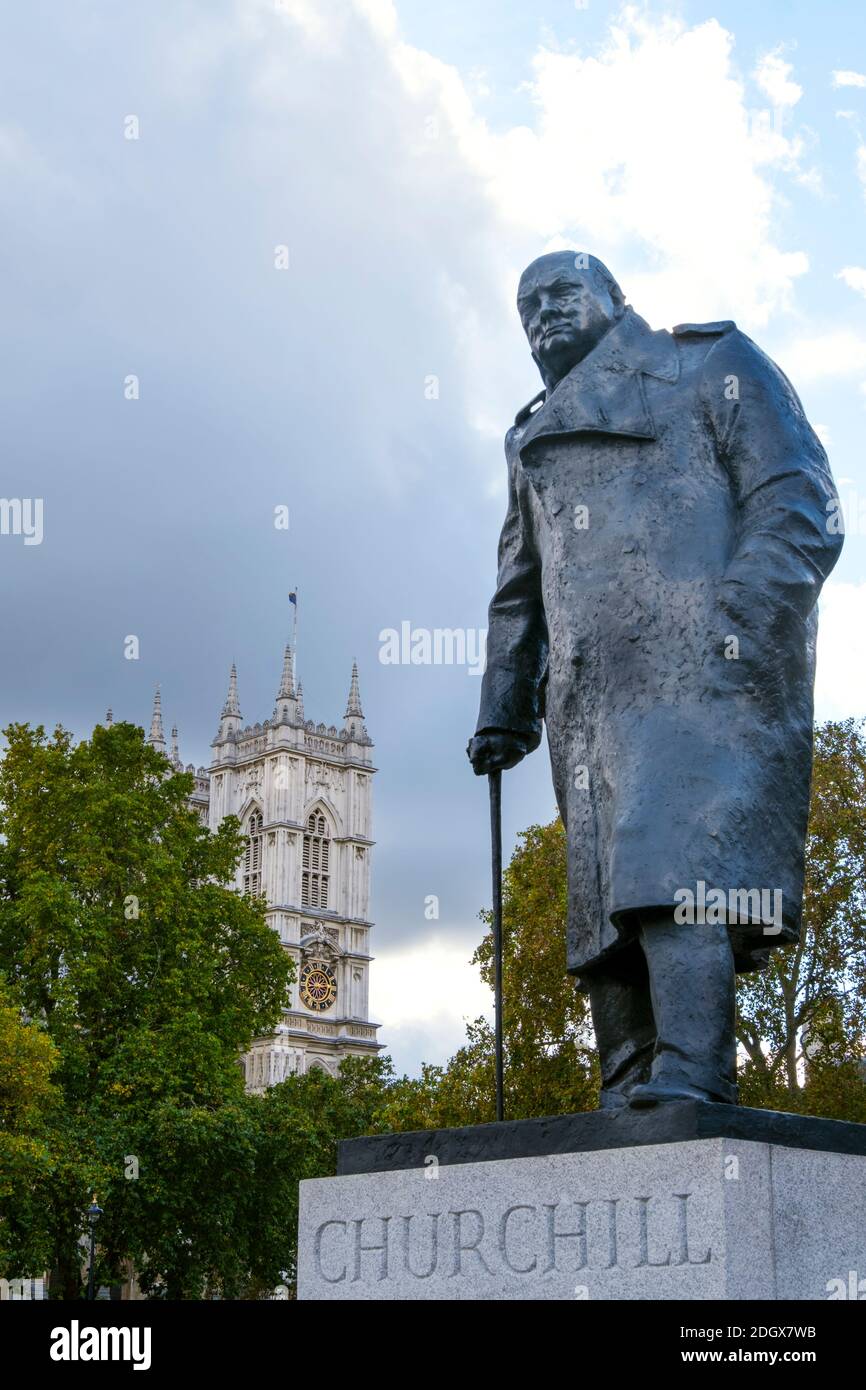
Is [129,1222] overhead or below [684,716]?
below

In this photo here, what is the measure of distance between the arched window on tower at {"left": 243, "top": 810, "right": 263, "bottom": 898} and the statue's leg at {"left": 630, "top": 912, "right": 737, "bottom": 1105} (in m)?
100

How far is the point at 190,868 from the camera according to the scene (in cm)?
3077

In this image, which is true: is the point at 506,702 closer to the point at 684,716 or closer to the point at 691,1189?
the point at 684,716

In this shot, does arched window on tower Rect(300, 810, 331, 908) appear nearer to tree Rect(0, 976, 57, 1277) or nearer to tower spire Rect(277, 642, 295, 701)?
tower spire Rect(277, 642, 295, 701)

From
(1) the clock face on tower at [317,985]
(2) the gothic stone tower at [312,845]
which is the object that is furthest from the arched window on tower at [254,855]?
(1) the clock face on tower at [317,985]

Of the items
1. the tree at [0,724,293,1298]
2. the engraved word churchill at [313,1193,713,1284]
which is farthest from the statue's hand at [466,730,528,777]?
the tree at [0,724,293,1298]

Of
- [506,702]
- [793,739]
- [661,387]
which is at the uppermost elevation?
[661,387]

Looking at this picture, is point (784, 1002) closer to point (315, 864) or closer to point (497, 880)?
point (497, 880)

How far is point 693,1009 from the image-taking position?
4293 mm

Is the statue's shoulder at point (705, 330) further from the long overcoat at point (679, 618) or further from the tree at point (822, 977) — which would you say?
the tree at point (822, 977)

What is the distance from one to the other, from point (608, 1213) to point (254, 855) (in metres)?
102
